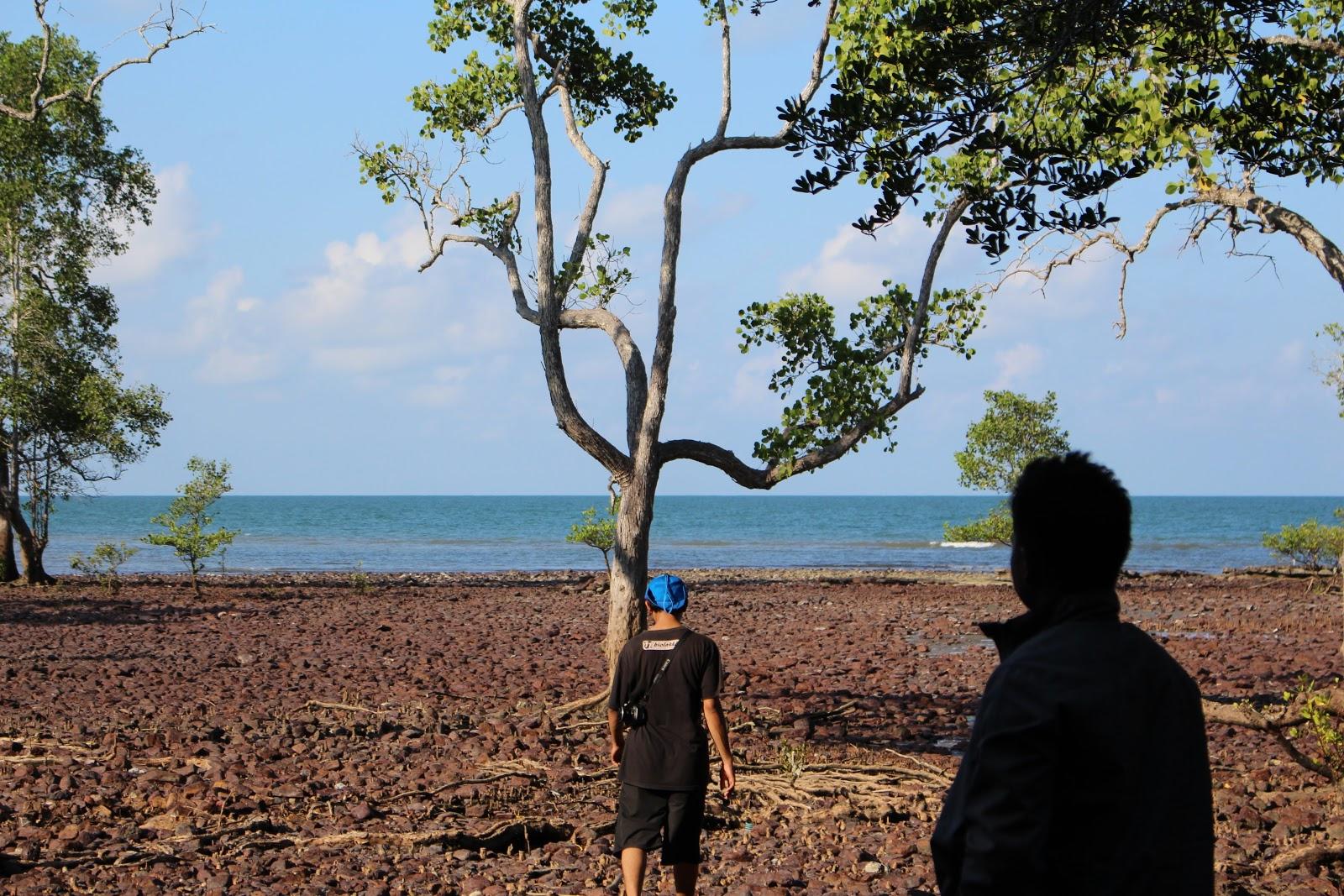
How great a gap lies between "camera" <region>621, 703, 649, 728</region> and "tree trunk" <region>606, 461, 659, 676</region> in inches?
189

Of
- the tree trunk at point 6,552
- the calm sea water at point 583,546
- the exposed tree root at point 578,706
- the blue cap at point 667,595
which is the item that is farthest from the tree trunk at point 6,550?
the blue cap at point 667,595

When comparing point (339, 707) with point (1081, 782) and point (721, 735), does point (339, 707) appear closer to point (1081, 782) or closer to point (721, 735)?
point (721, 735)

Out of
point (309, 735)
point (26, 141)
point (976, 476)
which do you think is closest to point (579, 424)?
point (309, 735)

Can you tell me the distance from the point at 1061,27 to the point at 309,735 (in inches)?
327

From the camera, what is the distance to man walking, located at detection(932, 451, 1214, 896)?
2.38 meters

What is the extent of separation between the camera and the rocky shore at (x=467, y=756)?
22.8 ft

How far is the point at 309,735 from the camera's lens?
1098 centimetres

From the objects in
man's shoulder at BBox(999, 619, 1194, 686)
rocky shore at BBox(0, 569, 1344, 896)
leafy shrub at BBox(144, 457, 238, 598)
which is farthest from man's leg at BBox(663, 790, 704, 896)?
leafy shrub at BBox(144, 457, 238, 598)

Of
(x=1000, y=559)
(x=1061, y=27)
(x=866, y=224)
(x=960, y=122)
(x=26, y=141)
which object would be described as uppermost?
(x=26, y=141)

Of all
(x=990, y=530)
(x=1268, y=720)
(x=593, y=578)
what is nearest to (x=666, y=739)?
(x=1268, y=720)

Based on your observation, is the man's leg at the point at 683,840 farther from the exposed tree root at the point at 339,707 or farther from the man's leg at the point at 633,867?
the exposed tree root at the point at 339,707

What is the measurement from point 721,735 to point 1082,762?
3894 millimetres

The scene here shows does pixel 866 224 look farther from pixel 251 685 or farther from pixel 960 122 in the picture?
pixel 251 685

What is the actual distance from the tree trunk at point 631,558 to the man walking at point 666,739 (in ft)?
15.3
